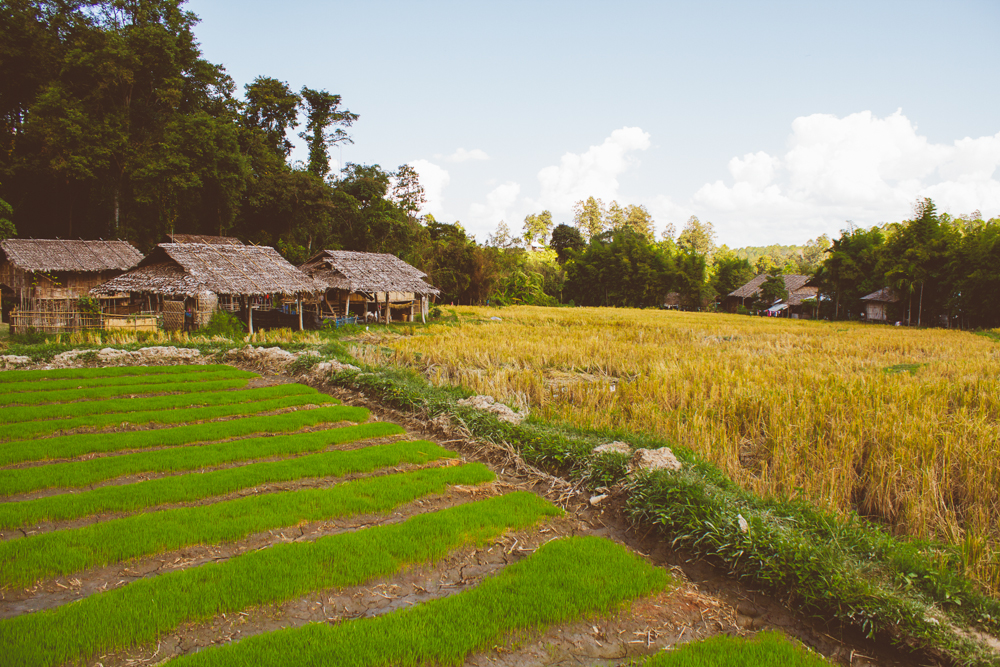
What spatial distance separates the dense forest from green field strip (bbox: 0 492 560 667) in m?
29.3

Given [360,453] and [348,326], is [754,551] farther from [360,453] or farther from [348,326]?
[348,326]

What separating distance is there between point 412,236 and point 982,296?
35687mm

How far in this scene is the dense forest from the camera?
28016 millimetres

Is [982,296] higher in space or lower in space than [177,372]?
higher

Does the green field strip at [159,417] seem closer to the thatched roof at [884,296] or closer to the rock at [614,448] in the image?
the rock at [614,448]

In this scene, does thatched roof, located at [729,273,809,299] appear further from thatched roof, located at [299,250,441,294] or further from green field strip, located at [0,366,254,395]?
green field strip, located at [0,366,254,395]

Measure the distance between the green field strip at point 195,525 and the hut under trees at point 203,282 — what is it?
17.5 meters

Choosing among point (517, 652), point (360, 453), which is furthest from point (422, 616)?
point (360, 453)

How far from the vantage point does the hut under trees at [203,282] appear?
67.3ft

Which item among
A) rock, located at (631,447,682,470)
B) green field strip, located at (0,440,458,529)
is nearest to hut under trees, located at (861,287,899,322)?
rock, located at (631,447,682,470)

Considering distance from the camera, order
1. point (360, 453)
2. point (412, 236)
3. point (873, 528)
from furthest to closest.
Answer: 1. point (412, 236)
2. point (360, 453)
3. point (873, 528)

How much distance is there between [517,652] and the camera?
10.6 feet

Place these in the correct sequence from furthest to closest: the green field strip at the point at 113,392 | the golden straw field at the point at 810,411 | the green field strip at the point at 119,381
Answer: the green field strip at the point at 119,381, the green field strip at the point at 113,392, the golden straw field at the point at 810,411

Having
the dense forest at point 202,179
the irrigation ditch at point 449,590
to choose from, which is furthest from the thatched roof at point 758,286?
the irrigation ditch at point 449,590
